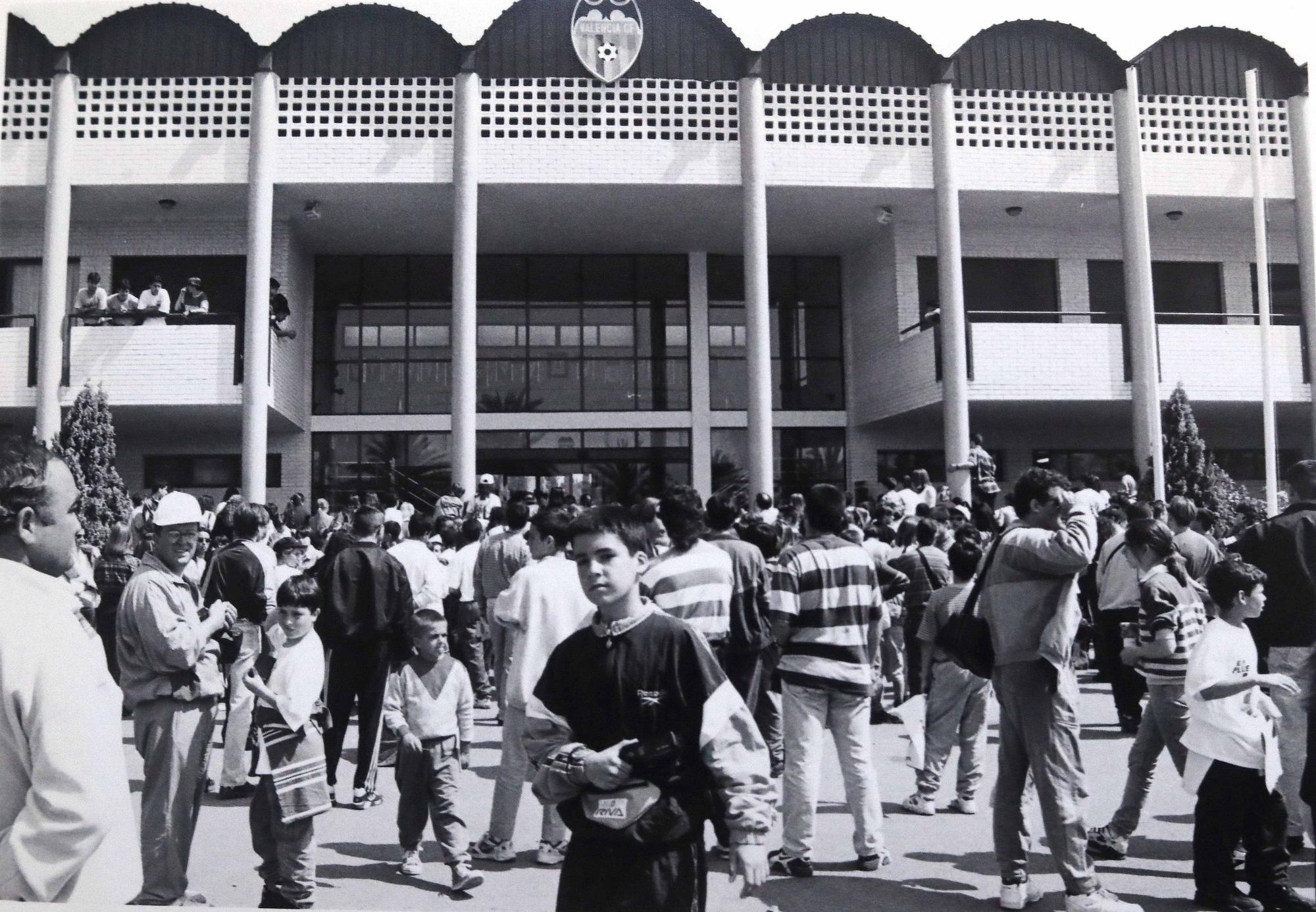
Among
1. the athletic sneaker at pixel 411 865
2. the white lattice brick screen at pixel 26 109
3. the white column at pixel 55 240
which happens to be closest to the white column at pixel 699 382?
the white column at pixel 55 240

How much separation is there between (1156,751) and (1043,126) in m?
14.0

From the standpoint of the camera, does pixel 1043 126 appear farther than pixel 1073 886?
Yes

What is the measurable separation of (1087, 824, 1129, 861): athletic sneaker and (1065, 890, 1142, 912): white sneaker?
0.88 m

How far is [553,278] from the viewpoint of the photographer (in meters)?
19.8

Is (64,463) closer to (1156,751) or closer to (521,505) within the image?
(1156,751)

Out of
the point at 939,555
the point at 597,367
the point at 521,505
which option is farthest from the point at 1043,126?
the point at 521,505

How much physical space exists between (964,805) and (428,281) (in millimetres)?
15907

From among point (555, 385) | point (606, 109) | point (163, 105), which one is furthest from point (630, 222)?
point (163, 105)

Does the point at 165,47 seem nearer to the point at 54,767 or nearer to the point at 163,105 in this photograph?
the point at 163,105

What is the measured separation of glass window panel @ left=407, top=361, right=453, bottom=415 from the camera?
19.5 meters

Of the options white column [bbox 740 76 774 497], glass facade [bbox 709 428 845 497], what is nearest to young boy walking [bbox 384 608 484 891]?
white column [bbox 740 76 774 497]

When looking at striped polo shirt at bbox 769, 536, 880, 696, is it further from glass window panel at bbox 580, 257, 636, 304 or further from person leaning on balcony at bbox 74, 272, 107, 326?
glass window panel at bbox 580, 257, 636, 304

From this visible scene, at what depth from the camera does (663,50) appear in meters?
15.9

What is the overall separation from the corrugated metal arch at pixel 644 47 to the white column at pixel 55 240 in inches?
242
